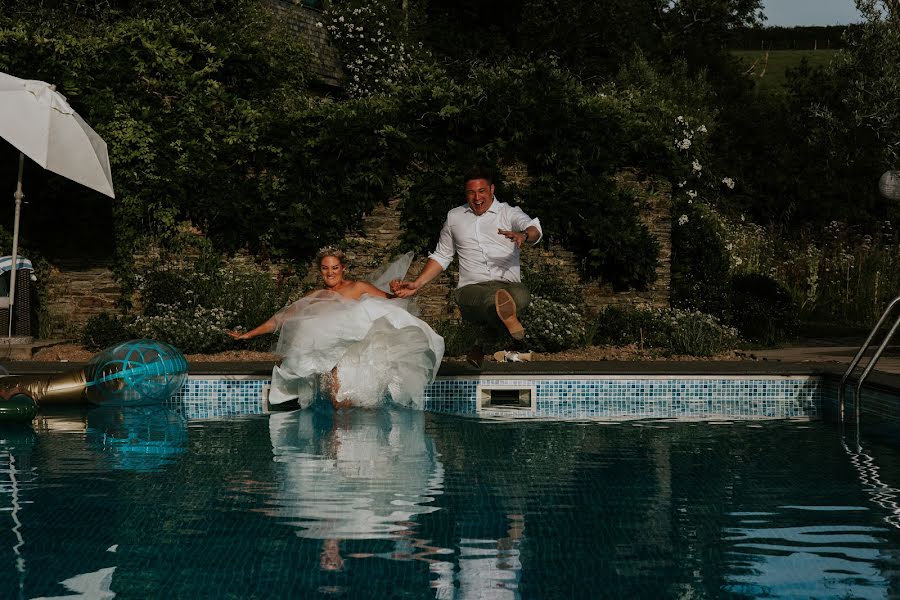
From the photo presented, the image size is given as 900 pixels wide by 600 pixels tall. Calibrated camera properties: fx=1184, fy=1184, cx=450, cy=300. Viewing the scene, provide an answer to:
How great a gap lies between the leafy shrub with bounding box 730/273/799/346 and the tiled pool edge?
4770 mm

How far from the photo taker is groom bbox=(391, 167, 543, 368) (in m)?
9.09

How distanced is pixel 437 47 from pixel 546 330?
1467 centimetres

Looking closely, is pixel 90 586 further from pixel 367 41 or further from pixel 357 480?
pixel 367 41

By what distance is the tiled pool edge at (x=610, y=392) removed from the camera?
9680 mm

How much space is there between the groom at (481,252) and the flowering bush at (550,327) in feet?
10.6

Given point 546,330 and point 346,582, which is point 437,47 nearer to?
point 546,330

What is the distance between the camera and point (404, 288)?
29.7 ft

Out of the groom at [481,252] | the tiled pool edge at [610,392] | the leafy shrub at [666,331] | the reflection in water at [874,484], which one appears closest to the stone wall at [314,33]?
the leafy shrub at [666,331]

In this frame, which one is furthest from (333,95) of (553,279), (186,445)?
(186,445)

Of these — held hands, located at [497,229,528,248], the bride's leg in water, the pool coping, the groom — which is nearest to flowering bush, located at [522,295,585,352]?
the pool coping

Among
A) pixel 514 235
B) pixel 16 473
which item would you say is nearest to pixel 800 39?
pixel 514 235

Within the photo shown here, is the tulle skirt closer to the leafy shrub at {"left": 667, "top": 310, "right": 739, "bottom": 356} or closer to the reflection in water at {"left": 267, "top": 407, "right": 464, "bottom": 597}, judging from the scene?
the reflection in water at {"left": 267, "top": 407, "right": 464, "bottom": 597}

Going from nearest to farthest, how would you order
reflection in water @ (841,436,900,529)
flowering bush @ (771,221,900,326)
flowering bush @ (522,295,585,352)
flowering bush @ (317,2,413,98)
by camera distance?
reflection in water @ (841,436,900,529) → flowering bush @ (522,295,585,352) → flowering bush @ (771,221,900,326) → flowering bush @ (317,2,413,98)

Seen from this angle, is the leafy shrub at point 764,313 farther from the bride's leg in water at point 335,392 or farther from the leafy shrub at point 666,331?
the bride's leg in water at point 335,392
